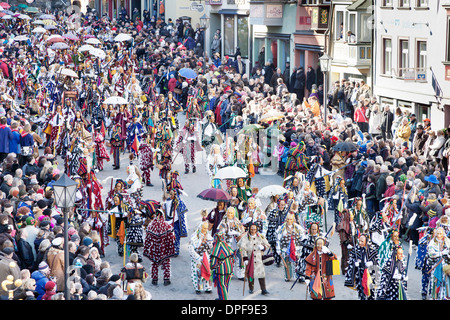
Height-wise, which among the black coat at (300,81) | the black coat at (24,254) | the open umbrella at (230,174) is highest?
the black coat at (300,81)

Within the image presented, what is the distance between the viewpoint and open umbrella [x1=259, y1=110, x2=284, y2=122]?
26.5 m

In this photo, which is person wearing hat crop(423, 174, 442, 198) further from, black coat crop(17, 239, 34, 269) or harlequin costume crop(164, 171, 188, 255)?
black coat crop(17, 239, 34, 269)

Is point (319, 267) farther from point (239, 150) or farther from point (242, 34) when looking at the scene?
point (242, 34)

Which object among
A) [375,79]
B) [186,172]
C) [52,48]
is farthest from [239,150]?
[52,48]

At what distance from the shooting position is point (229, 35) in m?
51.8

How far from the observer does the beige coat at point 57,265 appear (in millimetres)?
14992

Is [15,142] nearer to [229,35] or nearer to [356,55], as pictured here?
[356,55]

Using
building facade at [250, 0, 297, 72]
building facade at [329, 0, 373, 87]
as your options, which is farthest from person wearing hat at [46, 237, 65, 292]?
building facade at [250, 0, 297, 72]

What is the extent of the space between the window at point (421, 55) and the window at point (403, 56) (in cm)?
67

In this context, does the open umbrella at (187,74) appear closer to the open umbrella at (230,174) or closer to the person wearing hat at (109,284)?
the open umbrella at (230,174)

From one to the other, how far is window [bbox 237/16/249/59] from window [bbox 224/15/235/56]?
3.25 ft

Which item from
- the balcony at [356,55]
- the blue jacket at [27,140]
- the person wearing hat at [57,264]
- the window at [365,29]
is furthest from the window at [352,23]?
the person wearing hat at [57,264]

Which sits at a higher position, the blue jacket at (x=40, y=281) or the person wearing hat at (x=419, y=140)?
the person wearing hat at (x=419, y=140)

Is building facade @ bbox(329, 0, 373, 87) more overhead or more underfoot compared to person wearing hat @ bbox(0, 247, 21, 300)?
more overhead
